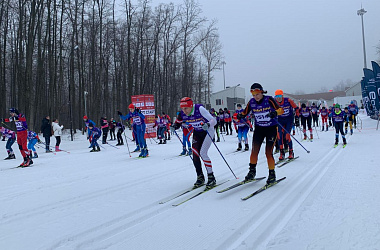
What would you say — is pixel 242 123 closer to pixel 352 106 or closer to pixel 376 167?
pixel 376 167

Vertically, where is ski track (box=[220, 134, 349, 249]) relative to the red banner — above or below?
below

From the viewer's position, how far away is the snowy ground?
11.3 feet

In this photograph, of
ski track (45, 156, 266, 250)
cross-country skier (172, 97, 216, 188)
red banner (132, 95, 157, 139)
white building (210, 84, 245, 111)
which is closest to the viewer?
ski track (45, 156, 266, 250)

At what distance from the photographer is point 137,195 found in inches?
226

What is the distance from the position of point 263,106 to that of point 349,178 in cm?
237

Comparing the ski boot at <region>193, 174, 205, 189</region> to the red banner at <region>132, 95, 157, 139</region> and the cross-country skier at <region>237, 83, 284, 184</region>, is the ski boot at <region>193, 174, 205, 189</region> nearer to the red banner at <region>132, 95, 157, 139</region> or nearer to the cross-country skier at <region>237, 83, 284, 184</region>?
the cross-country skier at <region>237, 83, 284, 184</region>

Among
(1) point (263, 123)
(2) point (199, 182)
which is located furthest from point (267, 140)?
(2) point (199, 182)

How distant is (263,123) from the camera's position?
242 inches

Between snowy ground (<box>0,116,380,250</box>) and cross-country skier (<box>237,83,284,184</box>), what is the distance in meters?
0.46

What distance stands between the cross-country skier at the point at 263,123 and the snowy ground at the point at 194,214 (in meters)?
0.46

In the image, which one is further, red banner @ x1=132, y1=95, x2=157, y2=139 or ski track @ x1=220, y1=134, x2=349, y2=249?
red banner @ x1=132, y1=95, x2=157, y2=139

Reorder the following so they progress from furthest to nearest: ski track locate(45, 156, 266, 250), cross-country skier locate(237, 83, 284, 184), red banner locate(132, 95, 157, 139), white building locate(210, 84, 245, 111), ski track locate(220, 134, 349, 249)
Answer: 1. white building locate(210, 84, 245, 111)
2. red banner locate(132, 95, 157, 139)
3. cross-country skier locate(237, 83, 284, 184)
4. ski track locate(45, 156, 266, 250)
5. ski track locate(220, 134, 349, 249)

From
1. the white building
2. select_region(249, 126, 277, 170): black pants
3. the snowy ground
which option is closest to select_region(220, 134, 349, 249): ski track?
the snowy ground

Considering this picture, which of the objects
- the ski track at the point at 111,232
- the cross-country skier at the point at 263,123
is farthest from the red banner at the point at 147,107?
the ski track at the point at 111,232
